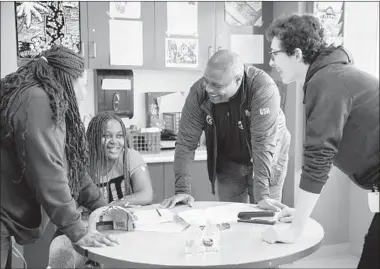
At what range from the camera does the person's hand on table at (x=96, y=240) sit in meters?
1.60

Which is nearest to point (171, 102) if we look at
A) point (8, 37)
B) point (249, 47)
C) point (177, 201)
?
point (249, 47)

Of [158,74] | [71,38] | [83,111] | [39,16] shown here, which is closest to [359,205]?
[158,74]

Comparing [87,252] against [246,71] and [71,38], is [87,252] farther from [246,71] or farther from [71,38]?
[71,38]

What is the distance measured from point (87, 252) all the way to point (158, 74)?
236 centimetres

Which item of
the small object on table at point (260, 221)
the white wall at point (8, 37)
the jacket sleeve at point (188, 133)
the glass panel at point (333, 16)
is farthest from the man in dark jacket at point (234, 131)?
the white wall at point (8, 37)

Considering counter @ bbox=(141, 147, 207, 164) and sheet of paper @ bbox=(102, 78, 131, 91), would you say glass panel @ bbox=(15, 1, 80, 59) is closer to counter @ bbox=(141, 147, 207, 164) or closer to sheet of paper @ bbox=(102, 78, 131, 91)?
sheet of paper @ bbox=(102, 78, 131, 91)

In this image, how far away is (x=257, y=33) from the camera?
3.81m

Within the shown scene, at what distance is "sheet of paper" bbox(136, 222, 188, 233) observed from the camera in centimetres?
183

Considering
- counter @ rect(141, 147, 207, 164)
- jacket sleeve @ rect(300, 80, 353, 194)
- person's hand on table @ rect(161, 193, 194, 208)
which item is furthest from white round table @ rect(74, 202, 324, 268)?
counter @ rect(141, 147, 207, 164)

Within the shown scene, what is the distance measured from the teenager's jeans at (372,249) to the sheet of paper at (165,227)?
0.66 m

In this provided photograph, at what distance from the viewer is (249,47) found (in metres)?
3.78

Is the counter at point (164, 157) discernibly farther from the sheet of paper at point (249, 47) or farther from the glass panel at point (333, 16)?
the glass panel at point (333, 16)

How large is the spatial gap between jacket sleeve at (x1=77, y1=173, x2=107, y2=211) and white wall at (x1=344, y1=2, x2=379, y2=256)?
7.41ft

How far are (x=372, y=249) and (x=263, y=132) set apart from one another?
93 centimetres
